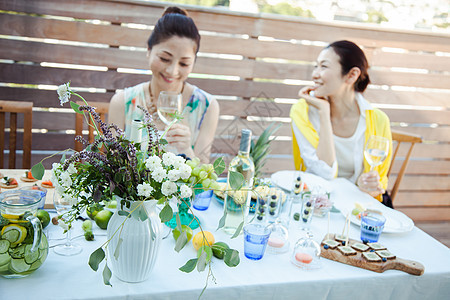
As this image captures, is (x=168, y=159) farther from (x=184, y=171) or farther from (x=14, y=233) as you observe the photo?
(x=14, y=233)

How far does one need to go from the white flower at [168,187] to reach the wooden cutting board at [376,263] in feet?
1.86

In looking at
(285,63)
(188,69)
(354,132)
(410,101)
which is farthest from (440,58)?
(188,69)

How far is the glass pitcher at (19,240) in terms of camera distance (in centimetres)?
88

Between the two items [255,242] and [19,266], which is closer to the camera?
[19,266]

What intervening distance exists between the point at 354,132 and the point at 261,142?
1003mm

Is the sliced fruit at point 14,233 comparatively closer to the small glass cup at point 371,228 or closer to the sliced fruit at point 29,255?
the sliced fruit at point 29,255

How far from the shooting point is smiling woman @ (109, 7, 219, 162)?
1992 mm

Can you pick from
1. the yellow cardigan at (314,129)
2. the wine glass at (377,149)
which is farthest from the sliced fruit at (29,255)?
the yellow cardigan at (314,129)

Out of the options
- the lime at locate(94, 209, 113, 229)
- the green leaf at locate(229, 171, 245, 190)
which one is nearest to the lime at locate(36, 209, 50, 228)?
the lime at locate(94, 209, 113, 229)

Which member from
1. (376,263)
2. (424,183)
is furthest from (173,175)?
(424,183)

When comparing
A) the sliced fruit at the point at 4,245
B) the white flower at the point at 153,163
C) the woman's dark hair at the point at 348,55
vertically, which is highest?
the woman's dark hair at the point at 348,55

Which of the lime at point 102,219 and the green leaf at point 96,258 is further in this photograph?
the lime at point 102,219

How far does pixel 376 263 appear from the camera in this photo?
1115 mm

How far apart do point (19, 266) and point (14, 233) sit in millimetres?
81
